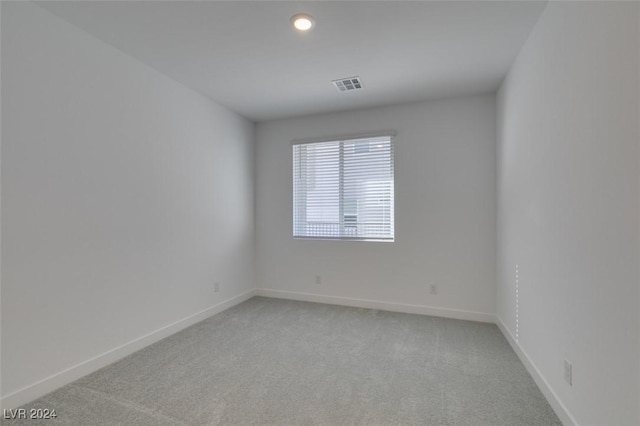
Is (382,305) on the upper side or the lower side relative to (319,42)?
lower

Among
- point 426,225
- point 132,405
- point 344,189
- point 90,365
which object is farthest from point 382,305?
point 90,365

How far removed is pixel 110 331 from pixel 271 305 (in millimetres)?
1901

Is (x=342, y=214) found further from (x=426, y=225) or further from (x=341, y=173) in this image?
(x=426, y=225)

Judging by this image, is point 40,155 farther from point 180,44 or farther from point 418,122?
point 418,122

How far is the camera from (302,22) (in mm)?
2133

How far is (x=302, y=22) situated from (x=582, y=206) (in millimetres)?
2099

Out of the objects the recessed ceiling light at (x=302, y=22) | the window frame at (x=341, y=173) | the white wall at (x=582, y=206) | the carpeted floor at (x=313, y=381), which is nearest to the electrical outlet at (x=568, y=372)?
the white wall at (x=582, y=206)

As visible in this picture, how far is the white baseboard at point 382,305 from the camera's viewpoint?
3434 millimetres

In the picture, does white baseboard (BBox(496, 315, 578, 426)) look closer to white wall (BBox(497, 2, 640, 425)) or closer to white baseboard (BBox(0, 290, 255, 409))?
white wall (BBox(497, 2, 640, 425))

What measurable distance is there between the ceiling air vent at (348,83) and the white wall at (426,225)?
695 millimetres

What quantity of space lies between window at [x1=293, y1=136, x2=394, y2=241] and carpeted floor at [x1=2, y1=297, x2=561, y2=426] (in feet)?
4.40

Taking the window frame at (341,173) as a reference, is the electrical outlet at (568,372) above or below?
below

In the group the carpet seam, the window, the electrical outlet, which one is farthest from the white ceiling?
the carpet seam

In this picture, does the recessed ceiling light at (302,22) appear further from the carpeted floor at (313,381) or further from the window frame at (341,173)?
the carpeted floor at (313,381)
